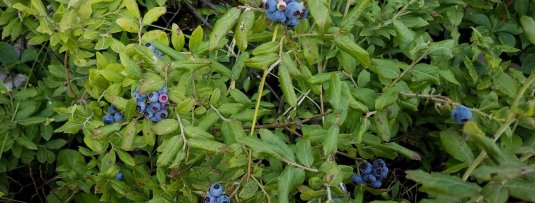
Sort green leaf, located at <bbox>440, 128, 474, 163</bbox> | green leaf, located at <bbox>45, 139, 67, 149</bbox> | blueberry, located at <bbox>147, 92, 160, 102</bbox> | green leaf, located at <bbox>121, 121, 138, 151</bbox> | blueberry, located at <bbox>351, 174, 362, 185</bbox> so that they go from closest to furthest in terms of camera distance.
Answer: green leaf, located at <bbox>440, 128, 474, 163</bbox> → blueberry, located at <bbox>147, 92, 160, 102</bbox> → green leaf, located at <bbox>121, 121, 138, 151</bbox> → blueberry, located at <bbox>351, 174, 362, 185</bbox> → green leaf, located at <bbox>45, 139, 67, 149</bbox>

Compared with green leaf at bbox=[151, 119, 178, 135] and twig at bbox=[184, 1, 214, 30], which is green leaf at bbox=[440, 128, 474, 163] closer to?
green leaf at bbox=[151, 119, 178, 135]

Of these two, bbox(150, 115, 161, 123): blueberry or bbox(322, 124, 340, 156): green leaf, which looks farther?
bbox(150, 115, 161, 123): blueberry

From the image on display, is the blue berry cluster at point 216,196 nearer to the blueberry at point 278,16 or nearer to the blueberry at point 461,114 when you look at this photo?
the blueberry at point 278,16

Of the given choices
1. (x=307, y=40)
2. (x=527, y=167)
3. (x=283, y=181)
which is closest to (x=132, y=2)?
(x=307, y=40)

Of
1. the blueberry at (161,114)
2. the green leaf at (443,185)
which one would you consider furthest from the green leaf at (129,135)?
the green leaf at (443,185)

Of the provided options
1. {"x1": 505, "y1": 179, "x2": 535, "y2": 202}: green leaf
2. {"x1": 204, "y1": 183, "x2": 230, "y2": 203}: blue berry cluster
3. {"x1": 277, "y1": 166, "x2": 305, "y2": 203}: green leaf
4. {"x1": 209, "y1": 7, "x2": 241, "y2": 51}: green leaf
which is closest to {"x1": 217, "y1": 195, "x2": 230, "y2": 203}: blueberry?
{"x1": 204, "y1": 183, "x2": 230, "y2": 203}: blue berry cluster

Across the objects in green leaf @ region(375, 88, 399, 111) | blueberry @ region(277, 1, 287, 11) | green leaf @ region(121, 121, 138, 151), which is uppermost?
blueberry @ region(277, 1, 287, 11)

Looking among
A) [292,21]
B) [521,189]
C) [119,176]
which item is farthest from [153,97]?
[521,189]
